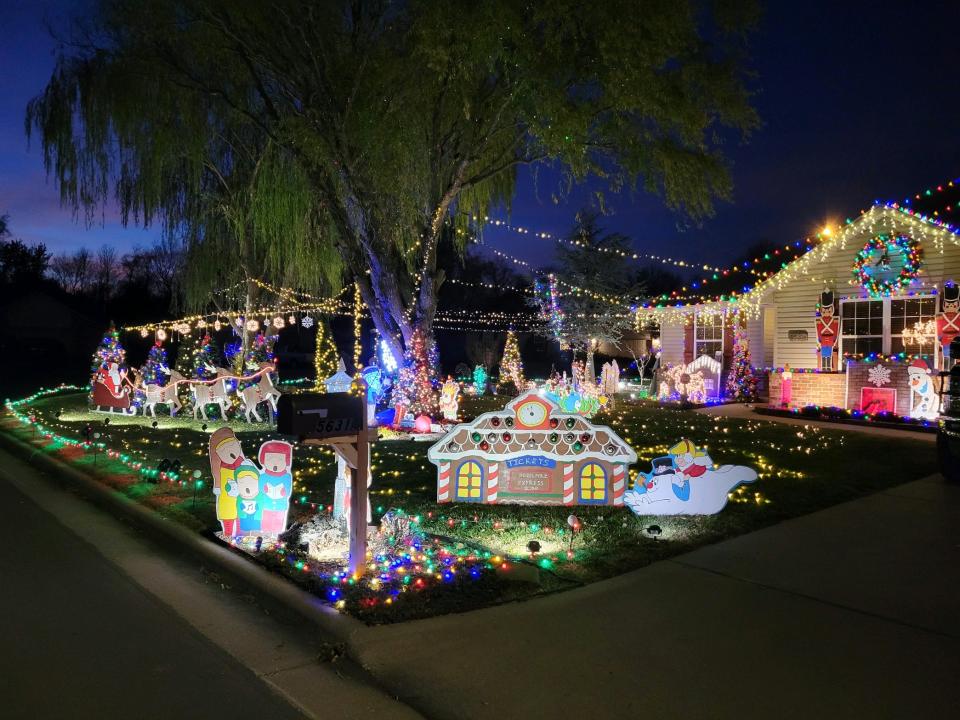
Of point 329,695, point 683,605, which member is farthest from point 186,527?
point 683,605

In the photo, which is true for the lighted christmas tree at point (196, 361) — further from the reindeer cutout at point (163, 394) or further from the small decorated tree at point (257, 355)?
the small decorated tree at point (257, 355)

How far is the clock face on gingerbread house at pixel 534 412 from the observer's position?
7.32 meters

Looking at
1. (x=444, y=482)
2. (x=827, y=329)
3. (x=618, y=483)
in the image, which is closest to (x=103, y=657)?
(x=444, y=482)

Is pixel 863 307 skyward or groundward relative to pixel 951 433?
skyward

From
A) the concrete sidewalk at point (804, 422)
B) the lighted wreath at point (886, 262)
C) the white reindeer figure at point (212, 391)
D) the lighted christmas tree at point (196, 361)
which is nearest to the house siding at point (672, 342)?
the concrete sidewalk at point (804, 422)

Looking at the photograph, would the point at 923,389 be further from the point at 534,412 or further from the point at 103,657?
the point at 103,657

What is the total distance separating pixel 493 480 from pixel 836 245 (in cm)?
1337

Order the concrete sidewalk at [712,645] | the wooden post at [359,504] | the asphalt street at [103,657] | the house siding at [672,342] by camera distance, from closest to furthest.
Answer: the concrete sidewalk at [712,645], the asphalt street at [103,657], the wooden post at [359,504], the house siding at [672,342]

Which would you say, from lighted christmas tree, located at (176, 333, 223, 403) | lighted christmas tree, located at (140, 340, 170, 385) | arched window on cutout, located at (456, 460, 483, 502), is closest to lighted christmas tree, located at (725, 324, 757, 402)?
lighted christmas tree, located at (176, 333, 223, 403)

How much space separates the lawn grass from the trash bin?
0.54 metres

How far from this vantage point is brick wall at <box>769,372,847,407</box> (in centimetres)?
1648

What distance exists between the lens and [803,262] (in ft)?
58.2

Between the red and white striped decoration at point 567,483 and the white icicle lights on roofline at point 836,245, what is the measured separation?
40.1ft

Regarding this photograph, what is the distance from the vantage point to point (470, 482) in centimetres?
756
